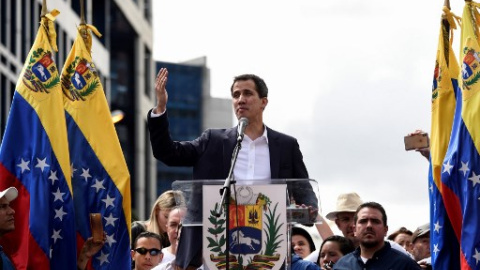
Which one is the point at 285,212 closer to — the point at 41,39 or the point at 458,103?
the point at 458,103

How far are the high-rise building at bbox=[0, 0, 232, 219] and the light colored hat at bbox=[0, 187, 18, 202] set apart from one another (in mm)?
22722

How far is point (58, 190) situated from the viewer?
1340cm

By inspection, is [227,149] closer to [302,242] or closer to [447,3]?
[447,3]

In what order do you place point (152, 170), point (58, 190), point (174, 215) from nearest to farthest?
point (58, 190) → point (174, 215) → point (152, 170)

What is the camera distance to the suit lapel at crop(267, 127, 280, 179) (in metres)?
12.4

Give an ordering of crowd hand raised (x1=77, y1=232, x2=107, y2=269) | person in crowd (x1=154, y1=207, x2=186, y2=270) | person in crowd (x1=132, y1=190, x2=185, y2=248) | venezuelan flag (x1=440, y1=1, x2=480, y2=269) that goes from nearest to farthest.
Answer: venezuelan flag (x1=440, y1=1, x2=480, y2=269) → crowd hand raised (x1=77, y1=232, x2=107, y2=269) → person in crowd (x1=154, y1=207, x2=186, y2=270) → person in crowd (x1=132, y1=190, x2=185, y2=248)

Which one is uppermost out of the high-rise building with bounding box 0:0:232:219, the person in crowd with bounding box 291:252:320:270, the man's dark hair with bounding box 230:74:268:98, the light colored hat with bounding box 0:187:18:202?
the high-rise building with bounding box 0:0:232:219

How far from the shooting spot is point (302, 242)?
15836mm

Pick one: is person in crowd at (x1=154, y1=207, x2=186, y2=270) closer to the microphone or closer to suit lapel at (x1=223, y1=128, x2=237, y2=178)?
suit lapel at (x1=223, y1=128, x2=237, y2=178)

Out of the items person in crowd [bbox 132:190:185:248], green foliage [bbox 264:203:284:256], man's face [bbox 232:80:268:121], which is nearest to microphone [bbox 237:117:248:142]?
man's face [bbox 232:80:268:121]

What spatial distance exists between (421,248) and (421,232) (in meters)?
0.16

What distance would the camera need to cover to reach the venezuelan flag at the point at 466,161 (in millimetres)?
12961

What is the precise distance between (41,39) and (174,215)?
2.04 metres

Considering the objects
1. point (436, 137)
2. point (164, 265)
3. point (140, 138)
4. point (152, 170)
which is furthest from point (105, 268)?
point (152, 170)
